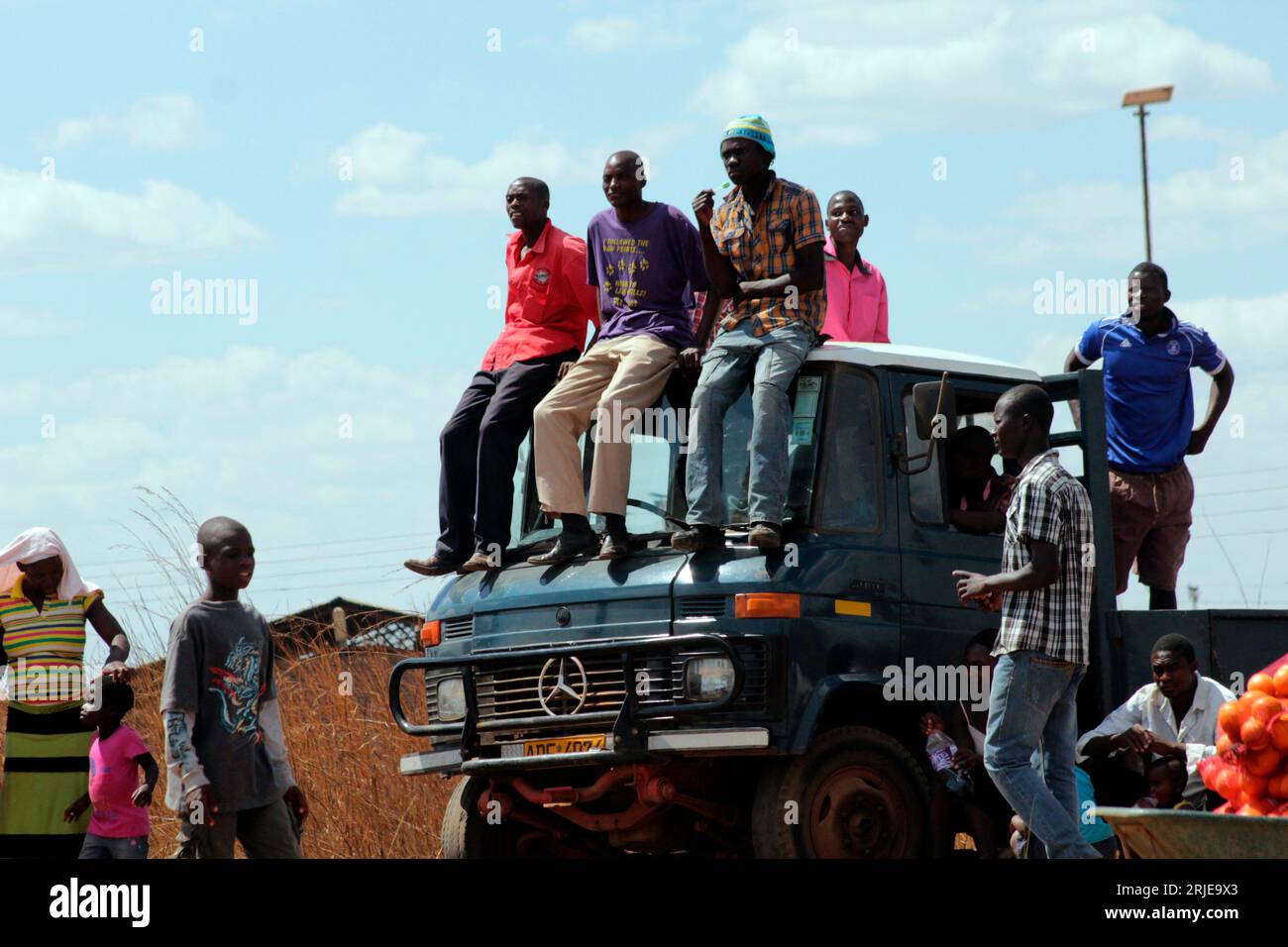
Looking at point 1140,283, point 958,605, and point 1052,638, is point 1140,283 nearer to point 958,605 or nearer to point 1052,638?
point 958,605

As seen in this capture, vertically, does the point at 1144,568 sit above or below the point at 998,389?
below

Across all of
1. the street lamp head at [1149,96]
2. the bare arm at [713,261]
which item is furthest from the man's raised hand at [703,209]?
the street lamp head at [1149,96]

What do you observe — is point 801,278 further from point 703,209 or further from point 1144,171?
point 1144,171

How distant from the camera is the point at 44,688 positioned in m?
8.56

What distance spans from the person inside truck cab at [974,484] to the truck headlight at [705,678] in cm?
148

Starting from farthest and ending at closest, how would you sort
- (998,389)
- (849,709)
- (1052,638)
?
(998,389), (849,709), (1052,638)

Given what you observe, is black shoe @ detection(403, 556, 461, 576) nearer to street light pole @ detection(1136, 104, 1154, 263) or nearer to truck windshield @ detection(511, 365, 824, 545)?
truck windshield @ detection(511, 365, 824, 545)

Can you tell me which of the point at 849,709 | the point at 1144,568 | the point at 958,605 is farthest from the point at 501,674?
the point at 1144,568

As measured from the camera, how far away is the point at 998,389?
353 inches

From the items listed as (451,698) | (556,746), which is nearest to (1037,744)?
(556,746)

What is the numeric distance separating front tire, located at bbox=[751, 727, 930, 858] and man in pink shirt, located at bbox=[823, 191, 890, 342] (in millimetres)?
2507

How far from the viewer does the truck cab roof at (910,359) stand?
8.45 meters

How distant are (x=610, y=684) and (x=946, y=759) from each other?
1529 millimetres
